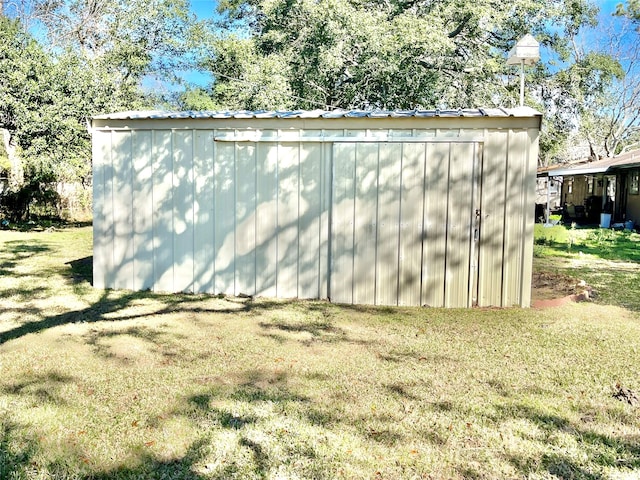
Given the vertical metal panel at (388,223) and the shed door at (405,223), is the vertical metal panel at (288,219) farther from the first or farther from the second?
the vertical metal panel at (388,223)

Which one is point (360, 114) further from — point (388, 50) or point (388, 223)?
point (388, 50)

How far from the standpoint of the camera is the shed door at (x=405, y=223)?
18.9 feet

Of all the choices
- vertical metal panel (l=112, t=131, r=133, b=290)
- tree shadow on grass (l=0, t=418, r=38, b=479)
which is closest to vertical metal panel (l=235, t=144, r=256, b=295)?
vertical metal panel (l=112, t=131, r=133, b=290)

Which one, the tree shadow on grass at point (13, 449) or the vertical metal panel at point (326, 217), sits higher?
the vertical metal panel at point (326, 217)

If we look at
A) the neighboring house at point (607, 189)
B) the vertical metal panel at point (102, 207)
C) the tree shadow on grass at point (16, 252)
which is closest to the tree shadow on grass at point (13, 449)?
the vertical metal panel at point (102, 207)

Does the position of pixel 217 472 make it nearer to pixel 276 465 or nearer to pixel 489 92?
pixel 276 465

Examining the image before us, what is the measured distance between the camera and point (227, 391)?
342 centimetres

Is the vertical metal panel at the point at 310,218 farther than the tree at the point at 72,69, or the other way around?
the tree at the point at 72,69

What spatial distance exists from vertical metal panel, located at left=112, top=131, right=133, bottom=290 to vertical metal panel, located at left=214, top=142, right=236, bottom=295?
1.13 meters

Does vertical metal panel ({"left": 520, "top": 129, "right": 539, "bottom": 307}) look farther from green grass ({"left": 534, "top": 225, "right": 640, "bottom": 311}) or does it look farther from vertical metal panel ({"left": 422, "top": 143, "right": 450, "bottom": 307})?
green grass ({"left": 534, "top": 225, "right": 640, "bottom": 311})

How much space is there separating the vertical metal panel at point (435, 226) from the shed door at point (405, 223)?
11 millimetres

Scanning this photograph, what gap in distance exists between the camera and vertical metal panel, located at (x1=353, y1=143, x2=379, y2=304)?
5.90m

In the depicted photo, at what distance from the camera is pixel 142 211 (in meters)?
6.49

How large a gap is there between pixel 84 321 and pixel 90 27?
50.7ft
